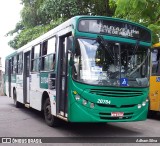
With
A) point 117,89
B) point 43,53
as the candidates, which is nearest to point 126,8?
point 43,53

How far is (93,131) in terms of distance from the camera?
9.70m

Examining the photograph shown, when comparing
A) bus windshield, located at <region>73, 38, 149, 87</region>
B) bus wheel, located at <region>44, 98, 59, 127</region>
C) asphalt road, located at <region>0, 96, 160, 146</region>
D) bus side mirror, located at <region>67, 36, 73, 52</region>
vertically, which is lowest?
asphalt road, located at <region>0, 96, 160, 146</region>

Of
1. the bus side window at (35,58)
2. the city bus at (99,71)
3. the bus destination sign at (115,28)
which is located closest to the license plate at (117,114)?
the city bus at (99,71)

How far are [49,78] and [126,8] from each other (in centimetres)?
633

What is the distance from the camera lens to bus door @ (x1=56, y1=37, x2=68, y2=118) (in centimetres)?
896

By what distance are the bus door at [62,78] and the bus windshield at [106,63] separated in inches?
28.1

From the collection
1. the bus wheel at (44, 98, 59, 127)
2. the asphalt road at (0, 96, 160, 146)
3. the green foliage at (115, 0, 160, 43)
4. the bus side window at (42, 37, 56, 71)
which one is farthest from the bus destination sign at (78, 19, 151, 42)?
the green foliage at (115, 0, 160, 43)

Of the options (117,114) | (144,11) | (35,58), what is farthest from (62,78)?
(144,11)

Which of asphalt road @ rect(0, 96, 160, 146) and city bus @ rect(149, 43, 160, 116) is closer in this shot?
asphalt road @ rect(0, 96, 160, 146)

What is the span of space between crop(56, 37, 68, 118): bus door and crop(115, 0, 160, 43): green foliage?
590cm

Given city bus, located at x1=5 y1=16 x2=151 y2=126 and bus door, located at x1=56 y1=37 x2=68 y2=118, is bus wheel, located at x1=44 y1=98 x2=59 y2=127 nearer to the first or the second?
city bus, located at x1=5 y1=16 x2=151 y2=126

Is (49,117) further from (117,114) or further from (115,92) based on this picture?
(115,92)

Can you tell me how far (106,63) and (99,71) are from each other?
29cm

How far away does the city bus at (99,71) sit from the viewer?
8359 mm
